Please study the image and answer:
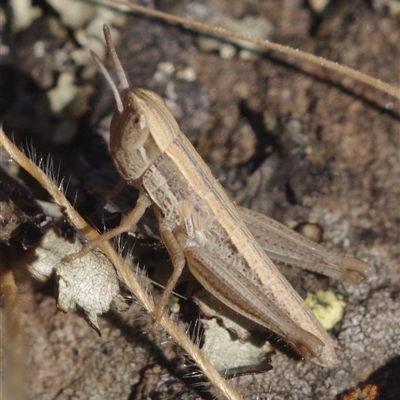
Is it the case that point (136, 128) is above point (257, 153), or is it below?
above

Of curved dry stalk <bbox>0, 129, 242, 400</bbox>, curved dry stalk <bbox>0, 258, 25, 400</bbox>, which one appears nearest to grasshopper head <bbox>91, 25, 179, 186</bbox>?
curved dry stalk <bbox>0, 129, 242, 400</bbox>

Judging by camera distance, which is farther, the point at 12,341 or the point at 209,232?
the point at 209,232

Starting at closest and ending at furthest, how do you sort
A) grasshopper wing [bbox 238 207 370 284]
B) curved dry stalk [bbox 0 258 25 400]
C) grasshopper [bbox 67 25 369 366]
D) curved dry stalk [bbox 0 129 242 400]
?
1. curved dry stalk [bbox 0 258 25 400]
2. curved dry stalk [bbox 0 129 242 400]
3. grasshopper [bbox 67 25 369 366]
4. grasshopper wing [bbox 238 207 370 284]

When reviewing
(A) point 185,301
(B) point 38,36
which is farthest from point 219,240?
(B) point 38,36

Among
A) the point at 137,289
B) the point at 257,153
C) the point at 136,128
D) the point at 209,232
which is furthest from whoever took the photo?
the point at 257,153

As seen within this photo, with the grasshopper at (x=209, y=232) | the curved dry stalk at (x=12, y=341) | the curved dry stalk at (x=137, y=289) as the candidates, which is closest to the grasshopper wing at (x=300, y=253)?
the grasshopper at (x=209, y=232)

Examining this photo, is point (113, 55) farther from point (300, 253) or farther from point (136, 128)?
point (300, 253)

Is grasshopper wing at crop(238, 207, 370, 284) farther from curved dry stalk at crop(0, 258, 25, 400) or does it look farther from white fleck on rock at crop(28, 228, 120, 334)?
curved dry stalk at crop(0, 258, 25, 400)

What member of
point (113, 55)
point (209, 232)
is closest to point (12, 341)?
point (209, 232)
